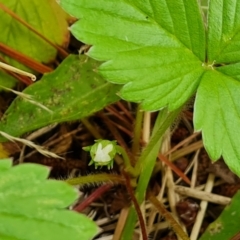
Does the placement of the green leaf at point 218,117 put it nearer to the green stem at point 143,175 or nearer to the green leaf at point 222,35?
the green leaf at point 222,35

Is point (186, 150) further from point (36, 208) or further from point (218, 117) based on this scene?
point (36, 208)

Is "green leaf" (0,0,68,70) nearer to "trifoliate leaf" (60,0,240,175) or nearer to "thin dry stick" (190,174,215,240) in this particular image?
"trifoliate leaf" (60,0,240,175)

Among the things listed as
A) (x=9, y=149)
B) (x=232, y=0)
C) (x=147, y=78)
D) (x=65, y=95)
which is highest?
(x=232, y=0)

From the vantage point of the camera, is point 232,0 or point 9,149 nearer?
point 232,0

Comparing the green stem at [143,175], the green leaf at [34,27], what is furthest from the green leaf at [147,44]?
the green leaf at [34,27]

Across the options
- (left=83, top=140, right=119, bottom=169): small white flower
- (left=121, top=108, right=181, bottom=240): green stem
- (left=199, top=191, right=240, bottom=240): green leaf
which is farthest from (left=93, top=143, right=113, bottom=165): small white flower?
(left=199, top=191, right=240, bottom=240): green leaf

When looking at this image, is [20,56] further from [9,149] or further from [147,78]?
[147,78]

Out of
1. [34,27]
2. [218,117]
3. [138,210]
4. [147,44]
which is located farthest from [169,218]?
[34,27]

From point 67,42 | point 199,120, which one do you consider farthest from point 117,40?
point 67,42
